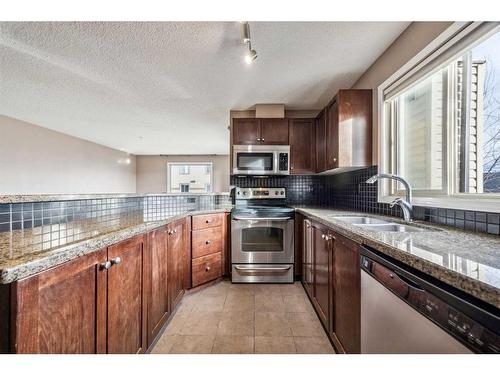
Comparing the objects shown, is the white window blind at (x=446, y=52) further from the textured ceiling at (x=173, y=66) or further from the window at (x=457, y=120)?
the textured ceiling at (x=173, y=66)

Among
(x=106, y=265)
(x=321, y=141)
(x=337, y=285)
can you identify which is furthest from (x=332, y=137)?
(x=106, y=265)

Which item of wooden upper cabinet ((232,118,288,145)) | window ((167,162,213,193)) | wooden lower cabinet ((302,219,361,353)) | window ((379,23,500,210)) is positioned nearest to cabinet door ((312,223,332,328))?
wooden lower cabinet ((302,219,361,353))

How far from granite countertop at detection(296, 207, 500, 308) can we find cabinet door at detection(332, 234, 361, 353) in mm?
122

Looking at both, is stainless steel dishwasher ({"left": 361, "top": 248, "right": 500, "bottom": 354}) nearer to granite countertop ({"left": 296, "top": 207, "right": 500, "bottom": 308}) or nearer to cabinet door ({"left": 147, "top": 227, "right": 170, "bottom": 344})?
granite countertop ({"left": 296, "top": 207, "right": 500, "bottom": 308})

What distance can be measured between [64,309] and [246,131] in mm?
2421

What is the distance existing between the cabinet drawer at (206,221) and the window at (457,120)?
1.82 metres

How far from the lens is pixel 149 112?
10.7 feet

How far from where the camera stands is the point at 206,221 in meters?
2.28

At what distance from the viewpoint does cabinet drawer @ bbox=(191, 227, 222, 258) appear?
218 cm

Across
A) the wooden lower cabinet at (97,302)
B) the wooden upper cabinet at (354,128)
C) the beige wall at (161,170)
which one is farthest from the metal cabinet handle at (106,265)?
the beige wall at (161,170)

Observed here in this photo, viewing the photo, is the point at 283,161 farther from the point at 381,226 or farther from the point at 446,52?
the point at 446,52

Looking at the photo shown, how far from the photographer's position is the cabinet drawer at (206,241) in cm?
218
